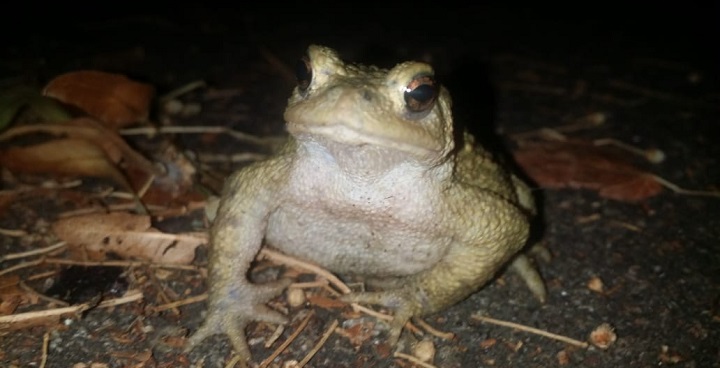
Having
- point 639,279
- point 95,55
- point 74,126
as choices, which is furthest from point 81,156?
point 639,279

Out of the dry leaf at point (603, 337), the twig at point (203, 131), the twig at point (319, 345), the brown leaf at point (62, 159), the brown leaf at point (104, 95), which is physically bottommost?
the dry leaf at point (603, 337)

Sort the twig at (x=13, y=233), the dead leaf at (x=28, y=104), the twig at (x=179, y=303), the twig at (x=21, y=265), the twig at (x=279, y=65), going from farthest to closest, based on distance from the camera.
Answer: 1. the twig at (x=279, y=65)
2. the dead leaf at (x=28, y=104)
3. the twig at (x=13, y=233)
4. the twig at (x=21, y=265)
5. the twig at (x=179, y=303)

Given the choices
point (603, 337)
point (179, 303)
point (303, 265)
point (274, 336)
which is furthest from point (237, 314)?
point (603, 337)

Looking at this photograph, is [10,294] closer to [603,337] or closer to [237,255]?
[237,255]

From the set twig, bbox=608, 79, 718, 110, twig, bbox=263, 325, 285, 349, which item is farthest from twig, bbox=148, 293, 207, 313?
twig, bbox=608, 79, 718, 110

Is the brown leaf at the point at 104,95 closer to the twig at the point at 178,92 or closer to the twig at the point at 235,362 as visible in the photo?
the twig at the point at 178,92

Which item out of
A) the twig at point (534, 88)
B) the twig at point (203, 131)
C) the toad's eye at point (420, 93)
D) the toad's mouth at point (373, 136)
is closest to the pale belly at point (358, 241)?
the toad's mouth at point (373, 136)
